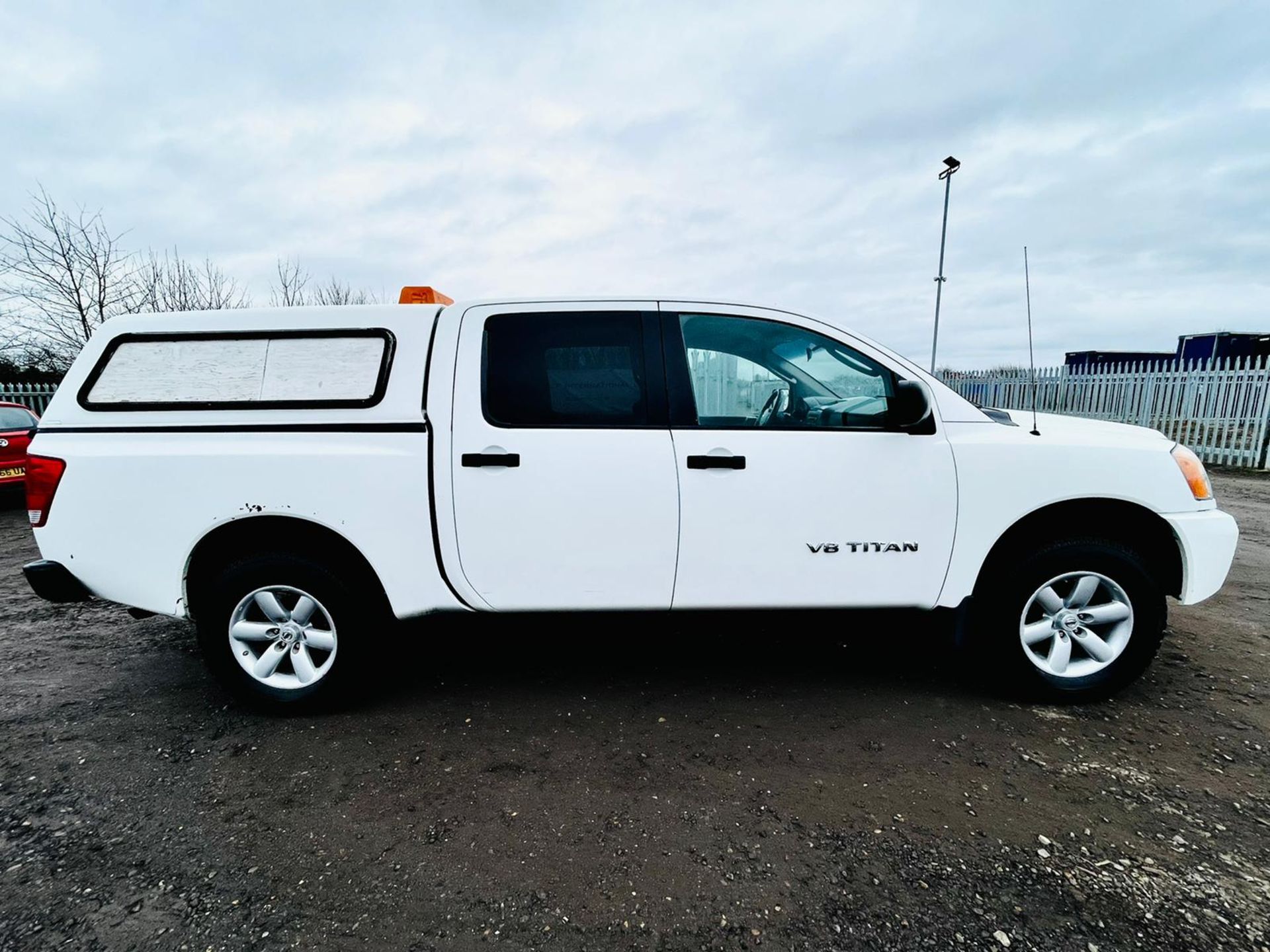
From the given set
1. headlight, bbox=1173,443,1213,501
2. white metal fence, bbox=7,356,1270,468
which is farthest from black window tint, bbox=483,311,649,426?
white metal fence, bbox=7,356,1270,468

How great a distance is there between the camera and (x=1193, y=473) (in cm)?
280

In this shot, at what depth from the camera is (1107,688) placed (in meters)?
2.88

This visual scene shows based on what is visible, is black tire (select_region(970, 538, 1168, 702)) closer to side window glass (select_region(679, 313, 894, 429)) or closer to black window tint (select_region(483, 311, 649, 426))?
side window glass (select_region(679, 313, 894, 429))

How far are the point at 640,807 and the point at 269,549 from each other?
197cm

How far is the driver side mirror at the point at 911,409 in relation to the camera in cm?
262

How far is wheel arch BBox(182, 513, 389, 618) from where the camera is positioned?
8.98 feet

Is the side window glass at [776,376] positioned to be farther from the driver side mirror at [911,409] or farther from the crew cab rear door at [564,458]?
the crew cab rear door at [564,458]

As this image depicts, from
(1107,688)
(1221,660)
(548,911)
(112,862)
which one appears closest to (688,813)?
(548,911)

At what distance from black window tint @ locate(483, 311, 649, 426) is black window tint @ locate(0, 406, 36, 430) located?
27.0 ft

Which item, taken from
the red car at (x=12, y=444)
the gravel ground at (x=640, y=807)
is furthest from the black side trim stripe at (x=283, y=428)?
the red car at (x=12, y=444)

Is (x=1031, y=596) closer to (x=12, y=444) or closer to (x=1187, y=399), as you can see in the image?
(x=12, y=444)

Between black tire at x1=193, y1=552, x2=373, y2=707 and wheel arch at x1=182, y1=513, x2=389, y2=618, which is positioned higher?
wheel arch at x1=182, y1=513, x2=389, y2=618

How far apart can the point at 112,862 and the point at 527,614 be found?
158 cm

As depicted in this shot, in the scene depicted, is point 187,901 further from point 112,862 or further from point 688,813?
point 688,813
